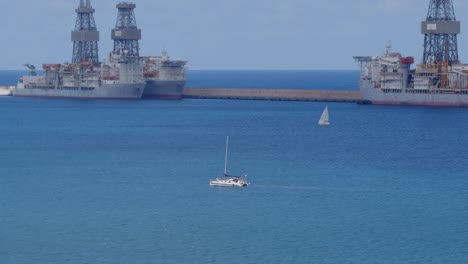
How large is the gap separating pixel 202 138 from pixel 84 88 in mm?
61595

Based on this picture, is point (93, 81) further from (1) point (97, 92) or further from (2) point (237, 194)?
(2) point (237, 194)

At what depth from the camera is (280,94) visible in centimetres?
15750

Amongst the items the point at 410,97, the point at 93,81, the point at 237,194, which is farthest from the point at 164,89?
the point at 237,194

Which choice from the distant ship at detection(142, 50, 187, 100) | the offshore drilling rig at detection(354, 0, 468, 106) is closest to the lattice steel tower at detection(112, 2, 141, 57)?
the distant ship at detection(142, 50, 187, 100)

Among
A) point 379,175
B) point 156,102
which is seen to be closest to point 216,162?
point 379,175

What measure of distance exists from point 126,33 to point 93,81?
29.5 feet

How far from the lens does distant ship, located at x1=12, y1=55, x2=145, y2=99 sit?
14638 cm

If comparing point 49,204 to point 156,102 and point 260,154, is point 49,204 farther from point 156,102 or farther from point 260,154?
point 156,102

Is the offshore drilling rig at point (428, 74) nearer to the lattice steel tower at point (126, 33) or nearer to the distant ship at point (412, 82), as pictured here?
the distant ship at point (412, 82)

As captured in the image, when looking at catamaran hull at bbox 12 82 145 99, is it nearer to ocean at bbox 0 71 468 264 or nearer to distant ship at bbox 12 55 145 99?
distant ship at bbox 12 55 145 99

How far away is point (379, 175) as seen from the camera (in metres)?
68.2

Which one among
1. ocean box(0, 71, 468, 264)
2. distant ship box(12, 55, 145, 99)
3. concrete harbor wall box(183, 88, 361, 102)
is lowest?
ocean box(0, 71, 468, 264)

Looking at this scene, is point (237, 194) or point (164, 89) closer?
point (237, 194)

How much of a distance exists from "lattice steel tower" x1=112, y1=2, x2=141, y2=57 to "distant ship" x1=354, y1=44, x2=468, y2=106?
1486 inches
